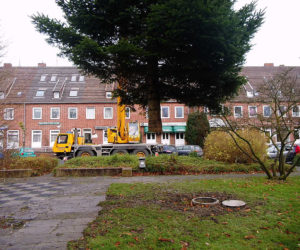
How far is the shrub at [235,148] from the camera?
13398 millimetres

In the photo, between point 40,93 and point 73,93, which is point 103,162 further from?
point 40,93

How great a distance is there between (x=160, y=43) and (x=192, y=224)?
151 inches

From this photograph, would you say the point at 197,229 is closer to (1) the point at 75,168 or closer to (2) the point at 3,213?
(2) the point at 3,213

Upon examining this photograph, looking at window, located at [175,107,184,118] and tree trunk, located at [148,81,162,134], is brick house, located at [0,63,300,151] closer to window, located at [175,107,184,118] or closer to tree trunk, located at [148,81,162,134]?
window, located at [175,107,184,118]

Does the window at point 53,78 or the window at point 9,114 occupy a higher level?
the window at point 53,78

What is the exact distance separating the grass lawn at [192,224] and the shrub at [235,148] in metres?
6.96

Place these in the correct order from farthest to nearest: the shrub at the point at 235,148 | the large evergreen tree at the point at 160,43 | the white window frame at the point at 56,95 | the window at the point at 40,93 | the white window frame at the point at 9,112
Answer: the window at the point at 40,93 < the white window frame at the point at 56,95 < the shrub at the point at 235,148 < the white window frame at the point at 9,112 < the large evergreen tree at the point at 160,43

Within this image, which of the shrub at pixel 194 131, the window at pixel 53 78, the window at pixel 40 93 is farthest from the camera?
the window at pixel 53 78

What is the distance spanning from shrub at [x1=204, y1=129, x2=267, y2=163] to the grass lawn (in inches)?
274

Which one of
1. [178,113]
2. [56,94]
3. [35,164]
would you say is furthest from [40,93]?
[35,164]

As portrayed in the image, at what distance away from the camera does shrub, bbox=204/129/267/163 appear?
13.4 metres

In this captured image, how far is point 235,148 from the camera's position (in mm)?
13461

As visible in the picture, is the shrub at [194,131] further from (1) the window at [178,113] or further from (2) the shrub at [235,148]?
(2) the shrub at [235,148]

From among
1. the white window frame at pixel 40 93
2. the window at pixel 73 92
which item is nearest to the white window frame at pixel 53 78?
the white window frame at pixel 40 93
